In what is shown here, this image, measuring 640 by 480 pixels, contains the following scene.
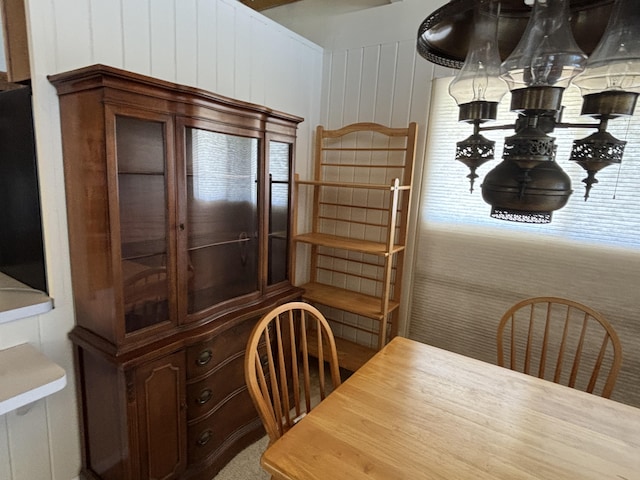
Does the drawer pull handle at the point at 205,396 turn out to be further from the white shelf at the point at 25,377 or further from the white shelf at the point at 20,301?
the white shelf at the point at 20,301

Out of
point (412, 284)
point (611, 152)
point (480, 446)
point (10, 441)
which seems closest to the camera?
point (611, 152)

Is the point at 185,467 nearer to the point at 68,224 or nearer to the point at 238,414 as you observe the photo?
the point at 238,414

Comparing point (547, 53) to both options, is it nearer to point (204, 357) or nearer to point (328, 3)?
point (204, 357)

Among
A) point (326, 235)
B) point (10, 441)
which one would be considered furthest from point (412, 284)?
point (10, 441)

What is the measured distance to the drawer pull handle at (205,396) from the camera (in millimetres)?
1655

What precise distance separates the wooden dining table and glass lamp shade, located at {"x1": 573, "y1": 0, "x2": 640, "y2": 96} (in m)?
0.90

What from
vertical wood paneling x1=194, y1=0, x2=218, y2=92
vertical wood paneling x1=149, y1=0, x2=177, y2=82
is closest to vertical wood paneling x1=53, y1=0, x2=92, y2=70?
vertical wood paneling x1=149, y1=0, x2=177, y2=82

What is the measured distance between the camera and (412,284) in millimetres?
2469

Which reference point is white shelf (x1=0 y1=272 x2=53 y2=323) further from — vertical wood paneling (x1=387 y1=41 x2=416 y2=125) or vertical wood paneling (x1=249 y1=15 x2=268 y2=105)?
vertical wood paneling (x1=387 y1=41 x2=416 y2=125)

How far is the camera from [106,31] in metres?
1.49

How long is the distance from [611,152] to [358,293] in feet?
6.41

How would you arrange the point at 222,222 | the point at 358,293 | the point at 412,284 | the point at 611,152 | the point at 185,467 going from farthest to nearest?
the point at 358,293
the point at 412,284
the point at 222,222
the point at 185,467
the point at 611,152

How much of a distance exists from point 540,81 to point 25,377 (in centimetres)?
175

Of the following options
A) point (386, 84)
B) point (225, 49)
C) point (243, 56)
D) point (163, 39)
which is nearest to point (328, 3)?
point (386, 84)
